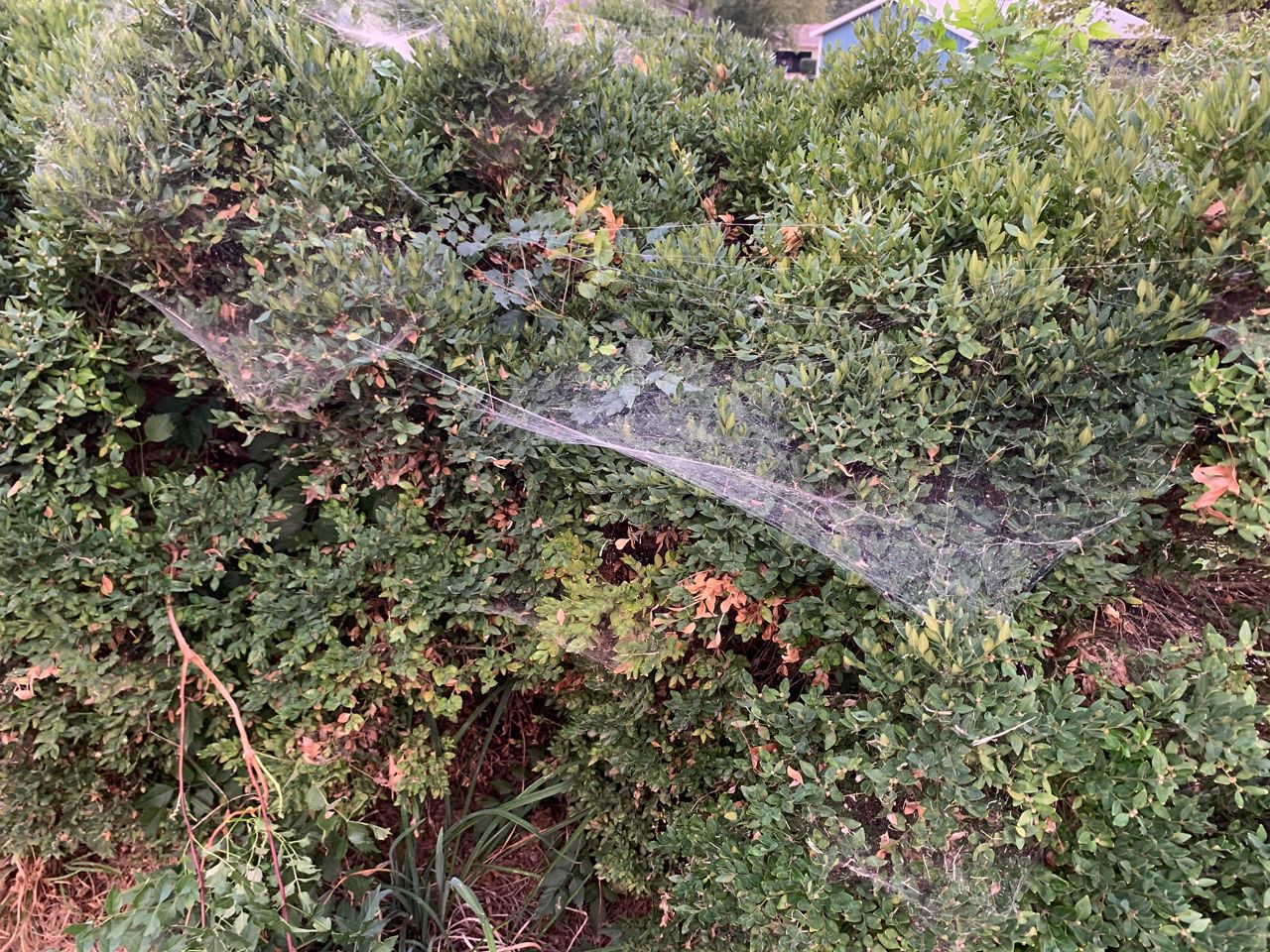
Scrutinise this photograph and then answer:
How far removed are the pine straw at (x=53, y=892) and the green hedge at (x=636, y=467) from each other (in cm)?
16

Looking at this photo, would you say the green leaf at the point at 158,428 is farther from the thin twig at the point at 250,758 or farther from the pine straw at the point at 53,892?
the pine straw at the point at 53,892

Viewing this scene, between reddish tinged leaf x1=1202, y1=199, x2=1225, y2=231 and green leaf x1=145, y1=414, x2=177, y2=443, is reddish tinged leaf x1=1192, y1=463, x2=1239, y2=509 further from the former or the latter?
green leaf x1=145, y1=414, x2=177, y2=443

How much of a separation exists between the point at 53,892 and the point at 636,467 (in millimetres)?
2803

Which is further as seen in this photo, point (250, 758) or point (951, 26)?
point (951, 26)

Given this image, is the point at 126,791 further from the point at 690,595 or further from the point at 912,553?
the point at 912,553

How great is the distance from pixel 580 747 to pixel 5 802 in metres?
1.87

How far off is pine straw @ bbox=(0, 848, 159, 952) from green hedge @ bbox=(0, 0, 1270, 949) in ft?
0.52

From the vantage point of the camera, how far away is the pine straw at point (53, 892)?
2.53 metres

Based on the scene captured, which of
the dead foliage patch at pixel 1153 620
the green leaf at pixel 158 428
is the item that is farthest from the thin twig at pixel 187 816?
the dead foliage patch at pixel 1153 620

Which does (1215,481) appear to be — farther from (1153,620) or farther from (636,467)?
(636,467)

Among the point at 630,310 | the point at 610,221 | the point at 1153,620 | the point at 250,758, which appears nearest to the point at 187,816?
the point at 250,758

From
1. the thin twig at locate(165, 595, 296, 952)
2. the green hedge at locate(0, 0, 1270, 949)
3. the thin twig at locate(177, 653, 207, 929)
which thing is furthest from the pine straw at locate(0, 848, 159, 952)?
the thin twig at locate(165, 595, 296, 952)

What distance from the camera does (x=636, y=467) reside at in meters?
1.85

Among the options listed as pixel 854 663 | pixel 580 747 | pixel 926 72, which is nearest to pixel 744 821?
pixel 854 663
